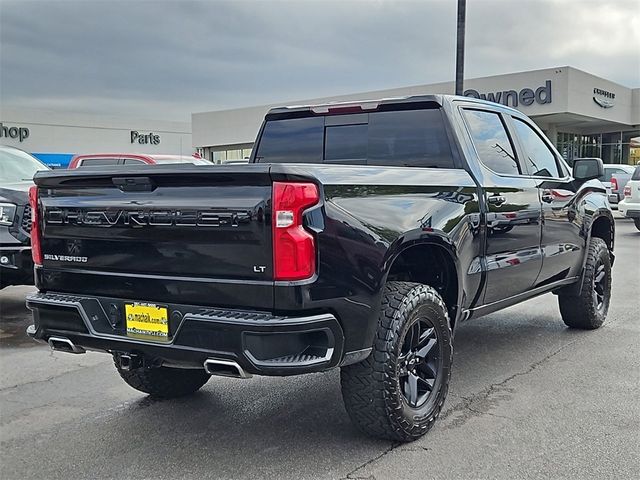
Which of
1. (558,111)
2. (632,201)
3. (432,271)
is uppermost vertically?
(558,111)

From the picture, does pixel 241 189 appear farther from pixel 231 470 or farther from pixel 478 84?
pixel 478 84

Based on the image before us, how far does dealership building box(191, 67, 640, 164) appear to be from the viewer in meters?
28.8

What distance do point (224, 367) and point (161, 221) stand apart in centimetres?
79

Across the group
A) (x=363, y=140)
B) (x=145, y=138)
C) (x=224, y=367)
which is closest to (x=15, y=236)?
(x=363, y=140)

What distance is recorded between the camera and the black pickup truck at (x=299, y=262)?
319cm

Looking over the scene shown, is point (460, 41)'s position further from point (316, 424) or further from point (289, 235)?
point (289, 235)

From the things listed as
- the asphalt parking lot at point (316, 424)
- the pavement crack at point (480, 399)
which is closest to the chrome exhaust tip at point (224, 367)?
the asphalt parking lot at point (316, 424)

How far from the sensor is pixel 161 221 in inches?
134

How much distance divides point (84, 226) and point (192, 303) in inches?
32.9

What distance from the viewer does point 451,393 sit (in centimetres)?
472

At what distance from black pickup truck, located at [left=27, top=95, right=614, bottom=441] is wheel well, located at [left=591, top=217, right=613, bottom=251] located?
214 cm

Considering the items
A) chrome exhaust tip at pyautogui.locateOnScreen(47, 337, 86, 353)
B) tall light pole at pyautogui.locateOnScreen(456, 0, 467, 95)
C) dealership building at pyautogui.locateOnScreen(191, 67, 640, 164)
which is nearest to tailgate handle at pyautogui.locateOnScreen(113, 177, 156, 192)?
chrome exhaust tip at pyautogui.locateOnScreen(47, 337, 86, 353)

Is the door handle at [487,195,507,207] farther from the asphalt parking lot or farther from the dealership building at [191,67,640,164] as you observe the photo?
the dealership building at [191,67,640,164]

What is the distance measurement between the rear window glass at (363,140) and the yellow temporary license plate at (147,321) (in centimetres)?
211
